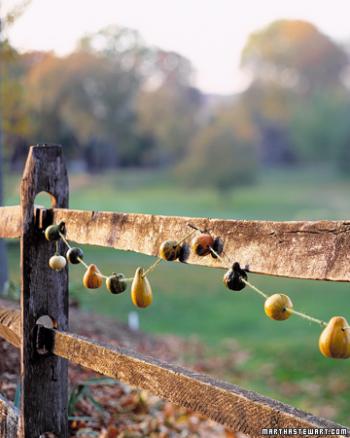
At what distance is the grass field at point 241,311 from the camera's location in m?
8.63

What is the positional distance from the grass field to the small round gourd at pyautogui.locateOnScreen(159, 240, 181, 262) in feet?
19.1

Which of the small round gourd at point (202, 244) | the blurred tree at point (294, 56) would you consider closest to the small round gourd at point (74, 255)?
the small round gourd at point (202, 244)

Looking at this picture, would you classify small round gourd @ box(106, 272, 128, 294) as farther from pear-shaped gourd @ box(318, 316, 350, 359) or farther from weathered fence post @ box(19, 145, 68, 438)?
pear-shaped gourd @ box(318, 316, 350, 359)

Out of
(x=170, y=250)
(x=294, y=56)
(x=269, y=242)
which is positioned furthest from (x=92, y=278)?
(x=294, y=56)

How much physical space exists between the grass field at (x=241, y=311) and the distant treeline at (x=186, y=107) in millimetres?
4140

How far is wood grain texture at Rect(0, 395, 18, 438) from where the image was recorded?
279 centimetres

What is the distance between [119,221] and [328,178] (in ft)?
196

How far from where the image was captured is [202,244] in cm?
187

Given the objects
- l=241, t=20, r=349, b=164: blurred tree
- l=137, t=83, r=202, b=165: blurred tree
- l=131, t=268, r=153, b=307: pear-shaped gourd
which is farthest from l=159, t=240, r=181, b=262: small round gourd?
l=241, t=20, r=349, b=164: blurred tree

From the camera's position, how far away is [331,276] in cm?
155

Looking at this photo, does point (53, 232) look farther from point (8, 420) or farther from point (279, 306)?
point (279, 306)

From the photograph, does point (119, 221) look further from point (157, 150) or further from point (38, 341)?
point (157, 150)

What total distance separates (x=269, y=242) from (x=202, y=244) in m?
0.22

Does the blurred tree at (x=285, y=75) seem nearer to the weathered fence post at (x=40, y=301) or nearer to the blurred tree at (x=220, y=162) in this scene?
the blurred tree at (x=220, y=162)
